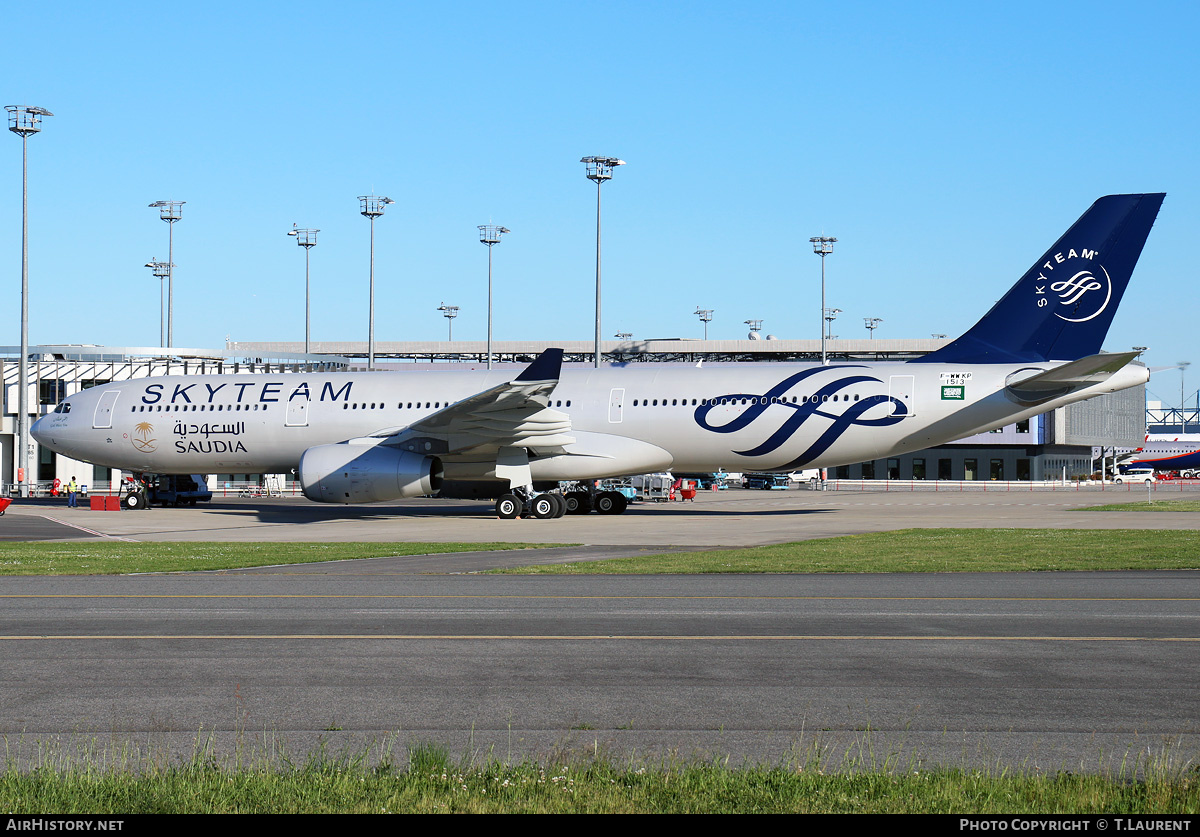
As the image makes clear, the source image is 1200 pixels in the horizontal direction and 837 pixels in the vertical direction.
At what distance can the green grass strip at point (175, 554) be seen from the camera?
1944 centimetres

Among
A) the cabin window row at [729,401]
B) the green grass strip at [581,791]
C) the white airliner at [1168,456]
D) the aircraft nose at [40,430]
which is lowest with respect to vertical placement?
the white airliner at [1168,456]

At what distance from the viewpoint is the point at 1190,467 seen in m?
114

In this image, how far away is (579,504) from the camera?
39344mm

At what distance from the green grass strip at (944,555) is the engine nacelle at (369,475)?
12539mm

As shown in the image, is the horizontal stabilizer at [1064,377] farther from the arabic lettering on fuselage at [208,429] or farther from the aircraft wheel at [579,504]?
the arabic lettering on fuselage at [208,429]

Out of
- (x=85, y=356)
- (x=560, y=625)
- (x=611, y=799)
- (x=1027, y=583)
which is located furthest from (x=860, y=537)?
(x=85, y=356)

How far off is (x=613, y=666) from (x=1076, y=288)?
2760cm

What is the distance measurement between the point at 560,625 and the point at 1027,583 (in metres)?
7.81

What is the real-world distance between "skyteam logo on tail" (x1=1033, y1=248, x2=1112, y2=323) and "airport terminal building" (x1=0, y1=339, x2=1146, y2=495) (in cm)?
4547

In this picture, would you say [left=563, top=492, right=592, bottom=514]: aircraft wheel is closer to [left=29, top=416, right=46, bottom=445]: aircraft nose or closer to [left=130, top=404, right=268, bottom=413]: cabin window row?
[left=130, top=404, right=268, bottom=413]: cabin window row

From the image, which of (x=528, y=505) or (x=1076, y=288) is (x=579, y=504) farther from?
(x=1076, y=288)

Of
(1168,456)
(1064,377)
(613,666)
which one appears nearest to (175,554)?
(613,666)

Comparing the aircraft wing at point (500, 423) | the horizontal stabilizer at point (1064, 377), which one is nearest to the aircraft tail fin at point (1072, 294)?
the horizontal stabilizer at point (1064, 377)

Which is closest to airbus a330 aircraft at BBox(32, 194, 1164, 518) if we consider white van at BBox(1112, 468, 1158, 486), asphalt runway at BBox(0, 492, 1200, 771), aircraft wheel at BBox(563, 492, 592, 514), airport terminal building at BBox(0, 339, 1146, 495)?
aircraft wheel at BBox(563, 492, 592, 514)
